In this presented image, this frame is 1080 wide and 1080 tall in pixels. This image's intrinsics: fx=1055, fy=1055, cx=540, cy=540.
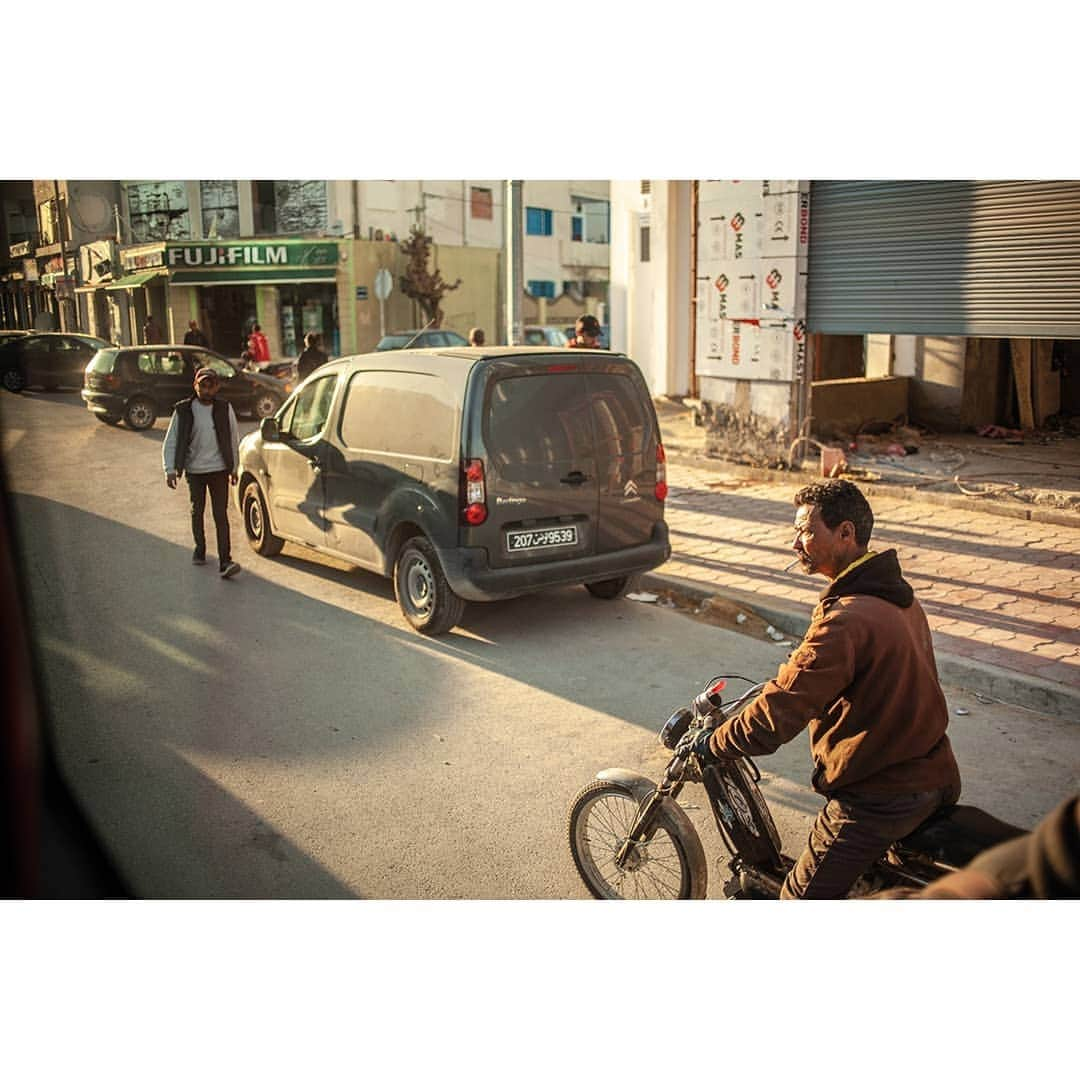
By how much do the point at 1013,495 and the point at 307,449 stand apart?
333cm

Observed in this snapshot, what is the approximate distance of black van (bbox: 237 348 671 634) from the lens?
4922 mm

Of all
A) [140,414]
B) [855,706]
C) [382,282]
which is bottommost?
[855,706]

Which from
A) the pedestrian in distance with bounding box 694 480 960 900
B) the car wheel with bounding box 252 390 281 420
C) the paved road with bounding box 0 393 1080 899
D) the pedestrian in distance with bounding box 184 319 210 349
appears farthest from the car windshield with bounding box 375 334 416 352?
the pedestrian in distance with bounding box 694 480 960 900

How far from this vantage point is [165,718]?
144 inches

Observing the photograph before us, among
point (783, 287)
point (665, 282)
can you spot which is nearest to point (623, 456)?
point (783, 287)

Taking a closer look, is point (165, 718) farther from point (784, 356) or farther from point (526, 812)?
point (784, 356)

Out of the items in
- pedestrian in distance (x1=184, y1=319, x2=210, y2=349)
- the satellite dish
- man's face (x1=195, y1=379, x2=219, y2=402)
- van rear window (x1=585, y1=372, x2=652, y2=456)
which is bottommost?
van rear window (x1=585, y1=372, x2=652, y2=456)

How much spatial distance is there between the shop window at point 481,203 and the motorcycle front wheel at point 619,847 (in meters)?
22.6

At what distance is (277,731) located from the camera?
153 inches

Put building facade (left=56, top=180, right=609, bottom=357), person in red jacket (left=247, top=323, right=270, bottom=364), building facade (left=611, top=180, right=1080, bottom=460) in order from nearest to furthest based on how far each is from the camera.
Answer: building facade (left=56, top=180, right=609, bottom=357)
person in red jacket (left=247, top=323, right=270, bottom=364)
building facade (left=611, top=180, right=1080, bottom=460)

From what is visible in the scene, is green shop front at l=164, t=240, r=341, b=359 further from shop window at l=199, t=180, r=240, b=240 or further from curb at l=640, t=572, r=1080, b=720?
curb at l=640, t=572, r=1080, b=720

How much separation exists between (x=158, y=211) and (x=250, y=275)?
25.4 inches

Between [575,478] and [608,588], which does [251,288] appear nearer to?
[575,478]

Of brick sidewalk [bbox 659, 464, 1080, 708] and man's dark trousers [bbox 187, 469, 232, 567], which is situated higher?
man's dark trousers [bbox 187, 469, 232, 567]
